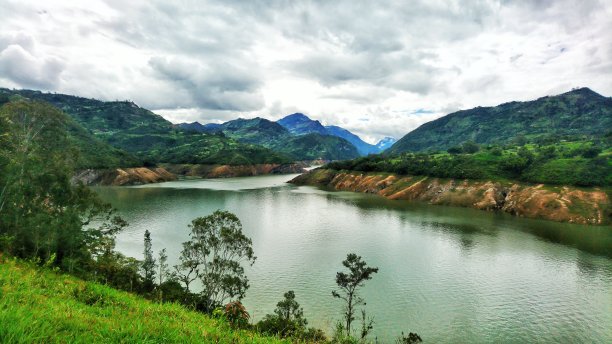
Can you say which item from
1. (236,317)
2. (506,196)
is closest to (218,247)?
(236,317)

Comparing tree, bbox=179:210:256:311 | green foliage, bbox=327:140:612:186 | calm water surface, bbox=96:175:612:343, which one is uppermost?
green foliage, bbox=327:140:612:186

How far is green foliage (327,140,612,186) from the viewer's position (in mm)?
111688

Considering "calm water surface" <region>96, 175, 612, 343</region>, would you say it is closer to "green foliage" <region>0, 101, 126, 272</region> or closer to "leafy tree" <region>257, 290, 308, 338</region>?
"leafy tree" <region>257, 290, 308, 338</region>

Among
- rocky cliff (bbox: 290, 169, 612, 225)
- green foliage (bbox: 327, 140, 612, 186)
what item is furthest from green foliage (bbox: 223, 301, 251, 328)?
green foliage (bbox: 327, 140, 612, 186)

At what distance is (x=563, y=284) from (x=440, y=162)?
11112 centimetres

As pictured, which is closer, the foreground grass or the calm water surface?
the foreground grass

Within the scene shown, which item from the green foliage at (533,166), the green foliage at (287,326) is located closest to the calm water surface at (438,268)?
the green foliage at (287,326)

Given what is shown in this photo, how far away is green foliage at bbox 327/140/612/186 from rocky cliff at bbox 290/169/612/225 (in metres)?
3.74

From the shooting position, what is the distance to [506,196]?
121 meters

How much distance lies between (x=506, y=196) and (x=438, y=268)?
269 ft

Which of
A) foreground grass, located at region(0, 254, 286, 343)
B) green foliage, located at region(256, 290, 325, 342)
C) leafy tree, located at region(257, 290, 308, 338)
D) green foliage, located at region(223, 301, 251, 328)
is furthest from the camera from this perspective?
leafy tree, located at region(257, 290, 308, 338)

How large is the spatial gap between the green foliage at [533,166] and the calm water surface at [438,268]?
27.5 meters

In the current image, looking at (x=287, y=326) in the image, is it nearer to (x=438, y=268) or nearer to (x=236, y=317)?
(x=236, y=317)

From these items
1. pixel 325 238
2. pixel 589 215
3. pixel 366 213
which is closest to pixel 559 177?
pixel 589 215
